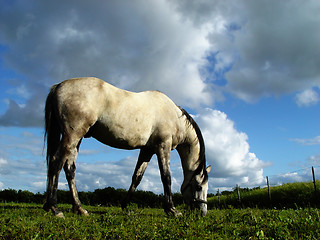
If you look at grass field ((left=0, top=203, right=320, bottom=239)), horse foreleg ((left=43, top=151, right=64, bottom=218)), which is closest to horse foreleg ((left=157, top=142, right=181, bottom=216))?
grass field ((left=0, top=203, right=320, bottom=239))

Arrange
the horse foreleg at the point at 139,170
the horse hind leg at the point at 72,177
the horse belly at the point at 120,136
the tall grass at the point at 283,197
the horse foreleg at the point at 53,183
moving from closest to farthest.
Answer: the horse foreleg at the point at 53,183 < the horse belly at the point at 120,136 < the horse hind leg at the point at 72,177 < the horse foreleg at the point at 139,170 < the tall grass at the point at 283,197

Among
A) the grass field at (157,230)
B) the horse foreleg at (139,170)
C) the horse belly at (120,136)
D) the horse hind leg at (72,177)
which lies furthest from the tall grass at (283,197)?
the grass field at (157,230)

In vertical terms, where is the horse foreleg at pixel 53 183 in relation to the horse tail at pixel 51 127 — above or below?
below

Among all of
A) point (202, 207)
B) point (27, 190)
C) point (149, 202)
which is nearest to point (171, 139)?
point (202, 207)

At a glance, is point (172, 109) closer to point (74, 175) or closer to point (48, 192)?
point (74, 175)

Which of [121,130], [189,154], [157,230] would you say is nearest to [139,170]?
[189,154]

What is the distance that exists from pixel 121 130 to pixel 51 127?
1.51 meters

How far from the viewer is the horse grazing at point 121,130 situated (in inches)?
219

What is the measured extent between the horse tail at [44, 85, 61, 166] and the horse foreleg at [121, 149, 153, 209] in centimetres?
213

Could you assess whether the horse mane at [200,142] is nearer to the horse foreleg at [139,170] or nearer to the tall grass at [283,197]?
the horse foreleg at [139,170]

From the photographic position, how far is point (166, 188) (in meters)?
6.68

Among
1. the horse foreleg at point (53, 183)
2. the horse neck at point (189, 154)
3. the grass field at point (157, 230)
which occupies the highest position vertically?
the horse neck at point (189, 154)

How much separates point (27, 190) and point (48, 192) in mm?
10310

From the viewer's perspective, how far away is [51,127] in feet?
19.8
